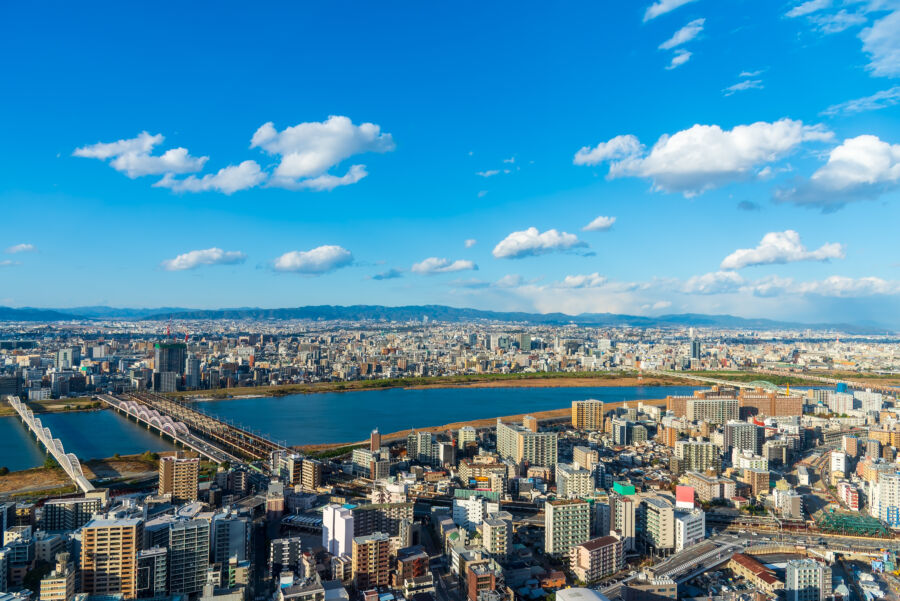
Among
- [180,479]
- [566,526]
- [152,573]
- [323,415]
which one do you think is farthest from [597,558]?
[323,415]

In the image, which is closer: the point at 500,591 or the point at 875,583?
the point at 500,591

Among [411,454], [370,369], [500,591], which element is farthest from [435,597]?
[370,369]

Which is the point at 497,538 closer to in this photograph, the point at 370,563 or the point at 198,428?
the point at 370,563

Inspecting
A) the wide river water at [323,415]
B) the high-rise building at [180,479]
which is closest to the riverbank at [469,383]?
the wide river water at [323,415]

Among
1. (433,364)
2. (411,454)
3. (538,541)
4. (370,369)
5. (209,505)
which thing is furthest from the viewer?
(433,364)

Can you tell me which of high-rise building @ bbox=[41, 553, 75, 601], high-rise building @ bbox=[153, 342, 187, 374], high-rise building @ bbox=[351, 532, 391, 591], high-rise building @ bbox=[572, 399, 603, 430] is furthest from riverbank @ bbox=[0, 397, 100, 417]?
high-rise building @ bbox=[351, 532, 391, 591]

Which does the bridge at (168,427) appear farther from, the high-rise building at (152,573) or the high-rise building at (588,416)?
the high-rise building at (588,416)

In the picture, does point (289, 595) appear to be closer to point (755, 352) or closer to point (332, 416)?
point (332, 416)
